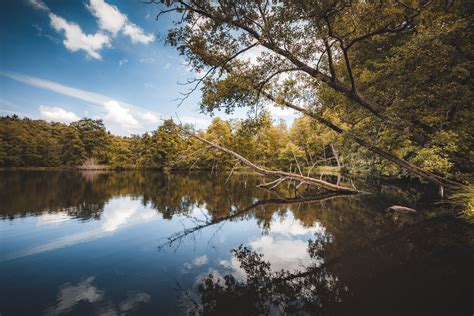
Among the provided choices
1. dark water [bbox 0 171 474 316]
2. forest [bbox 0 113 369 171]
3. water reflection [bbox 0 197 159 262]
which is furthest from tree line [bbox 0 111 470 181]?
dark water [bbox 0 171 474 316]

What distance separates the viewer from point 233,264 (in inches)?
222

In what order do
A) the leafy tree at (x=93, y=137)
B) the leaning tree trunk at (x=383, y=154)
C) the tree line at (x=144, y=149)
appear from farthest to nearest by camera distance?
the leafy tree at (x=93, y=137) → the tree line at (x=144, y=149) → the leaning tree trunk at (x=383, y=154)

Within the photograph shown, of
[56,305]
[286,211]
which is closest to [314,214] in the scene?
[286,211]

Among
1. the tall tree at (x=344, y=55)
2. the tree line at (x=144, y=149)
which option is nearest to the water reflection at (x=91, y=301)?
the tall tree at (x=344, y=55)

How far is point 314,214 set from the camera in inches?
439

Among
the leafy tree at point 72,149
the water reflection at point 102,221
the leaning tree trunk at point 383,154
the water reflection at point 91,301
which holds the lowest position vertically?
the water reflection at point 91,301

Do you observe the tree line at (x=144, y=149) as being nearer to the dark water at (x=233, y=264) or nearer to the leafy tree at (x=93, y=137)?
the leafy tree at (x=93, y=137)

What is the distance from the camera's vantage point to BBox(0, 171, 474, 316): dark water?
381 cm

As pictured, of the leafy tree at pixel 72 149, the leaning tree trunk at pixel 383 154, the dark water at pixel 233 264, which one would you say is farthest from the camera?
the leafy tree at pixel 72 149

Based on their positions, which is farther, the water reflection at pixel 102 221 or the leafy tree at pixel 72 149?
the leafy tree at pixel 72 149

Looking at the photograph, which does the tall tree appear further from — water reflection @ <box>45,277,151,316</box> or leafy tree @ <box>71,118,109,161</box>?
leafy tree @ <box>71,118,109,161</box>

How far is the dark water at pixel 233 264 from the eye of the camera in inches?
150

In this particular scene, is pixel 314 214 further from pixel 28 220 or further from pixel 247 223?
pixel 28 220

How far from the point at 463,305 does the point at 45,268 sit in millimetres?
8582
